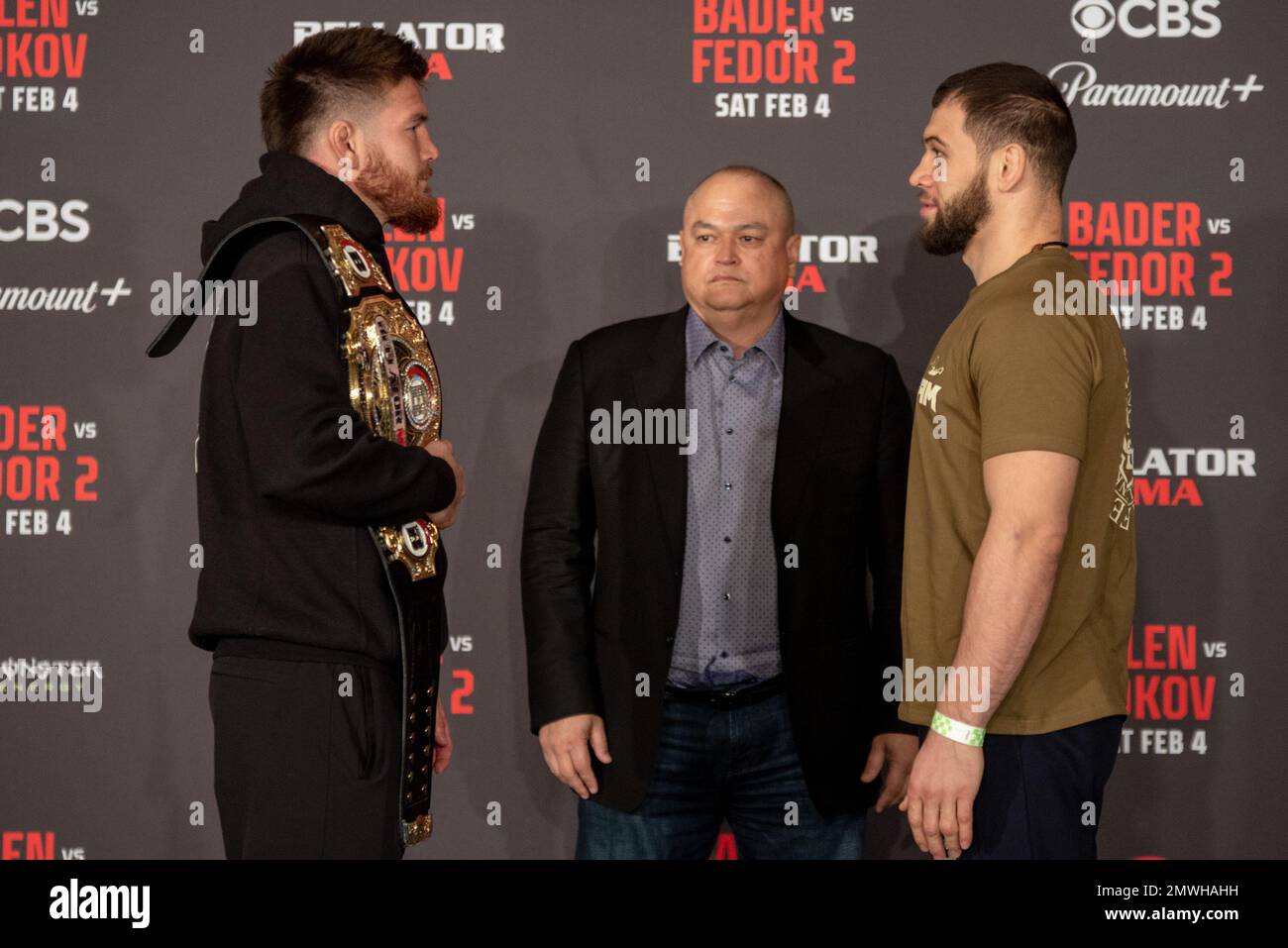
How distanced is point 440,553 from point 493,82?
61.5 inches

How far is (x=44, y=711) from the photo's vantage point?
3.31 meters

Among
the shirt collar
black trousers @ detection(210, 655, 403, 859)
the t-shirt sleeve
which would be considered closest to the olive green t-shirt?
the t-shirt sleeve

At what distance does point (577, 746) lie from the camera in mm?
2555

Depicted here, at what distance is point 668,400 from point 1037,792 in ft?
3.55

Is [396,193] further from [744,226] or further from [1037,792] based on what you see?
[1037,792]

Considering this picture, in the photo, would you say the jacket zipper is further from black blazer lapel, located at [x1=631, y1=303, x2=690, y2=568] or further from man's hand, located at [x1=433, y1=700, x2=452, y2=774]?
black blazer lapel, located at [x1=631, y1=303, x2=690, y2=568]

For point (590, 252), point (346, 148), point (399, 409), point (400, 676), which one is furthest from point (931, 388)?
point (590, 252)

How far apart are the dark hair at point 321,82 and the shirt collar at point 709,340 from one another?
78 cm

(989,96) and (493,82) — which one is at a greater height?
(493,82)

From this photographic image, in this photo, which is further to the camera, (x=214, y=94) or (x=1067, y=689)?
(x=214, y=94)

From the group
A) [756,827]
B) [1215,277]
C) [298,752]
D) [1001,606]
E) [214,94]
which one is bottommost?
[756,827]
